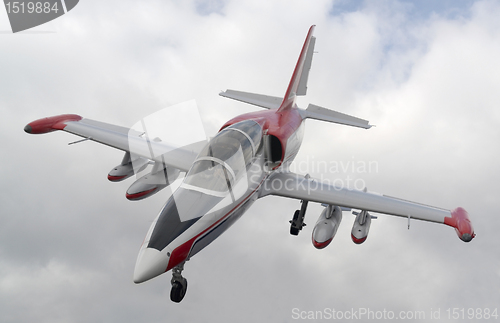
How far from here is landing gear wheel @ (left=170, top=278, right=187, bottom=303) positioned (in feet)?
30.1

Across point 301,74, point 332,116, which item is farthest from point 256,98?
point 332,116

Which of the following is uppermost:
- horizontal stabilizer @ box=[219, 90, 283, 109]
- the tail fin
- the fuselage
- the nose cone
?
the tail fin

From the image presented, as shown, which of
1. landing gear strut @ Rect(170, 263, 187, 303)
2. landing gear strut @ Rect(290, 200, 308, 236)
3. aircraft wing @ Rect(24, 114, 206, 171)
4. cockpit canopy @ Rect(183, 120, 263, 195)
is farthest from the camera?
landing gear strut @ Rect(290, 200, 308, 236)

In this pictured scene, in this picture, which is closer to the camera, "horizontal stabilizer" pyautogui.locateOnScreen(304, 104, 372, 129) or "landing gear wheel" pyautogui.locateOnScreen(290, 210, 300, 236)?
"landing gear wheel" pyautogui.locateOnScreen(290, 210, 300, 236)

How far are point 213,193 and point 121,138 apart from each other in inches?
276

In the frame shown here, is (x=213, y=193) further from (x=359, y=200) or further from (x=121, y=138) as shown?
(x=121, y=138)

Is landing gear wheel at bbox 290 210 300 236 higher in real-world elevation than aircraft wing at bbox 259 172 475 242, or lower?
lower

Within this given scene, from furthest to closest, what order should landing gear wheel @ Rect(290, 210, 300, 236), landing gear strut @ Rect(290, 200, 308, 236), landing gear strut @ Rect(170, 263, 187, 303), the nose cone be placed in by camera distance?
landing gear wheel @ Rect(290, 210, 300, 236) → landing gear strut @ Rect(290, 200, 308, 236) → landing gear strut @ Rect(170, 263, 187, 303) → the nose cone

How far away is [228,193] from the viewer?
9961 mm

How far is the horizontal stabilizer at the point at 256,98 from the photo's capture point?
17.1 m

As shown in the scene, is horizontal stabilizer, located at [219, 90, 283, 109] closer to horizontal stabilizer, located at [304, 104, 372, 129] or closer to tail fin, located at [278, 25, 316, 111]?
tail fin, located at [278, 25, 316, 111]

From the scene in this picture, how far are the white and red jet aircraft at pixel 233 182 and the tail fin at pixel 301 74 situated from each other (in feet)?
0.13

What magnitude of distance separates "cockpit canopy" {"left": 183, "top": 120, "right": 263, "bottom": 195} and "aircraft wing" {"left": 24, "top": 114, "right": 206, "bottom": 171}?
2.40 m

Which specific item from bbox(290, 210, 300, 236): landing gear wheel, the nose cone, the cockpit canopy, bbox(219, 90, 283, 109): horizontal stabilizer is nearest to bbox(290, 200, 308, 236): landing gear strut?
bbox(290, 210, 300, 236): landing gear wheel
